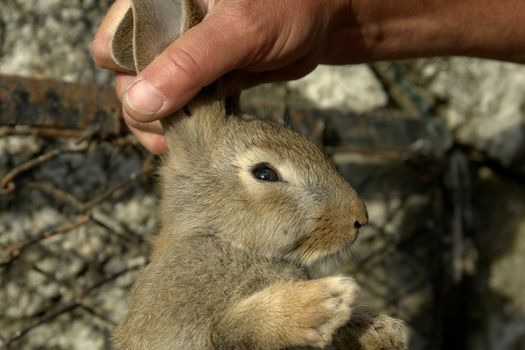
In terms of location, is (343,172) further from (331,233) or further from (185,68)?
(185,68)

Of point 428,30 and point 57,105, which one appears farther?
point 428,30

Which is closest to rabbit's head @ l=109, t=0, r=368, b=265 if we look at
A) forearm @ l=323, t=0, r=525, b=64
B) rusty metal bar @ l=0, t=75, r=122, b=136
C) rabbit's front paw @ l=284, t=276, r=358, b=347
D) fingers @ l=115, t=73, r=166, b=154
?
rabbit's front paw @ l=284, t=276, r=358, b=347

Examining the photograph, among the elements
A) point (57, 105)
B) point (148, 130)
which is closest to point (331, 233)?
point (148, 130)

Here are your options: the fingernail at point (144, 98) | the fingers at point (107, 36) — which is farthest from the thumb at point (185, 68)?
the fingers at point (107, 36)

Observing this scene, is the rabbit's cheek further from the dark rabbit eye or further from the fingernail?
the fingernail

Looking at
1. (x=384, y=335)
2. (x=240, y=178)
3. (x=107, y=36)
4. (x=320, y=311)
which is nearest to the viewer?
(x=320, y=311)

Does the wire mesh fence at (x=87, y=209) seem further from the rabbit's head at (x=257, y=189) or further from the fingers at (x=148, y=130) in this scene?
the rabbit's head at (x=257, y=189)

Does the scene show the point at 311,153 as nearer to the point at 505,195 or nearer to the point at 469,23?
the point at 469,23
